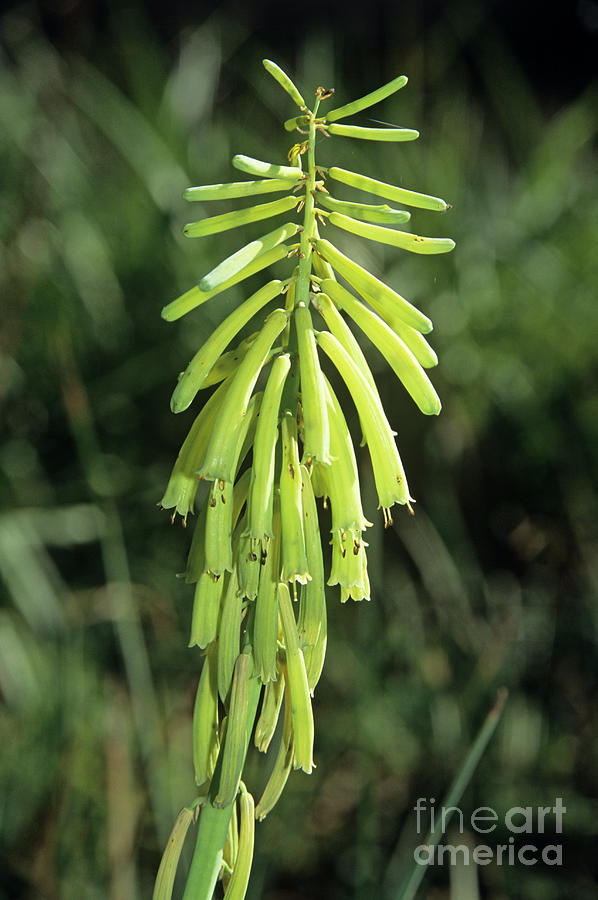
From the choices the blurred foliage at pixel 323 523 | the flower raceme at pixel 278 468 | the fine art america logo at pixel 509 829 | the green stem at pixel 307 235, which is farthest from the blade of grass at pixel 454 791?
the fine art america logo at pixel 509 829

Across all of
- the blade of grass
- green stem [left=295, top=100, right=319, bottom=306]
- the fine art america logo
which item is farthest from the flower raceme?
the fine art america logo

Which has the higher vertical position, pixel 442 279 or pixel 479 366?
pixel 442 279

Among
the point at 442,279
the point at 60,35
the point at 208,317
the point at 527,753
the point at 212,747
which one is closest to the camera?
the point at 212,747

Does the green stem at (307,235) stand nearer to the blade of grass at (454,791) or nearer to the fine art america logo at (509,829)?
the blade of grass at (454,791)

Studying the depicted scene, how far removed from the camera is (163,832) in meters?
1.49

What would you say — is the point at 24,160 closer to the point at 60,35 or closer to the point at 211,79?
the point at 211,79

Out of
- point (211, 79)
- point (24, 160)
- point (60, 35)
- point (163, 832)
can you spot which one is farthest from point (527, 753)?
point (60, 35)

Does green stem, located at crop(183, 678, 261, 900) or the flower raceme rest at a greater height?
the flower raceme

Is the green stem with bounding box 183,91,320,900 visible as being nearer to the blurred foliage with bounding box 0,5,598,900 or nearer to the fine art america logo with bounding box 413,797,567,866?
the blurred foliage with bounding box 0,5,598,900

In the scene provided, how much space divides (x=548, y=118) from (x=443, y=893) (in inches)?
168

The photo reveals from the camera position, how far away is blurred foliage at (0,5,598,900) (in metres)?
2.00

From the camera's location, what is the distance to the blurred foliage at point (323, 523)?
2.00m

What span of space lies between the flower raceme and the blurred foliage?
78cm

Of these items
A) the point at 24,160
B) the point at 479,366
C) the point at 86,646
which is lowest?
the point at 86,646
